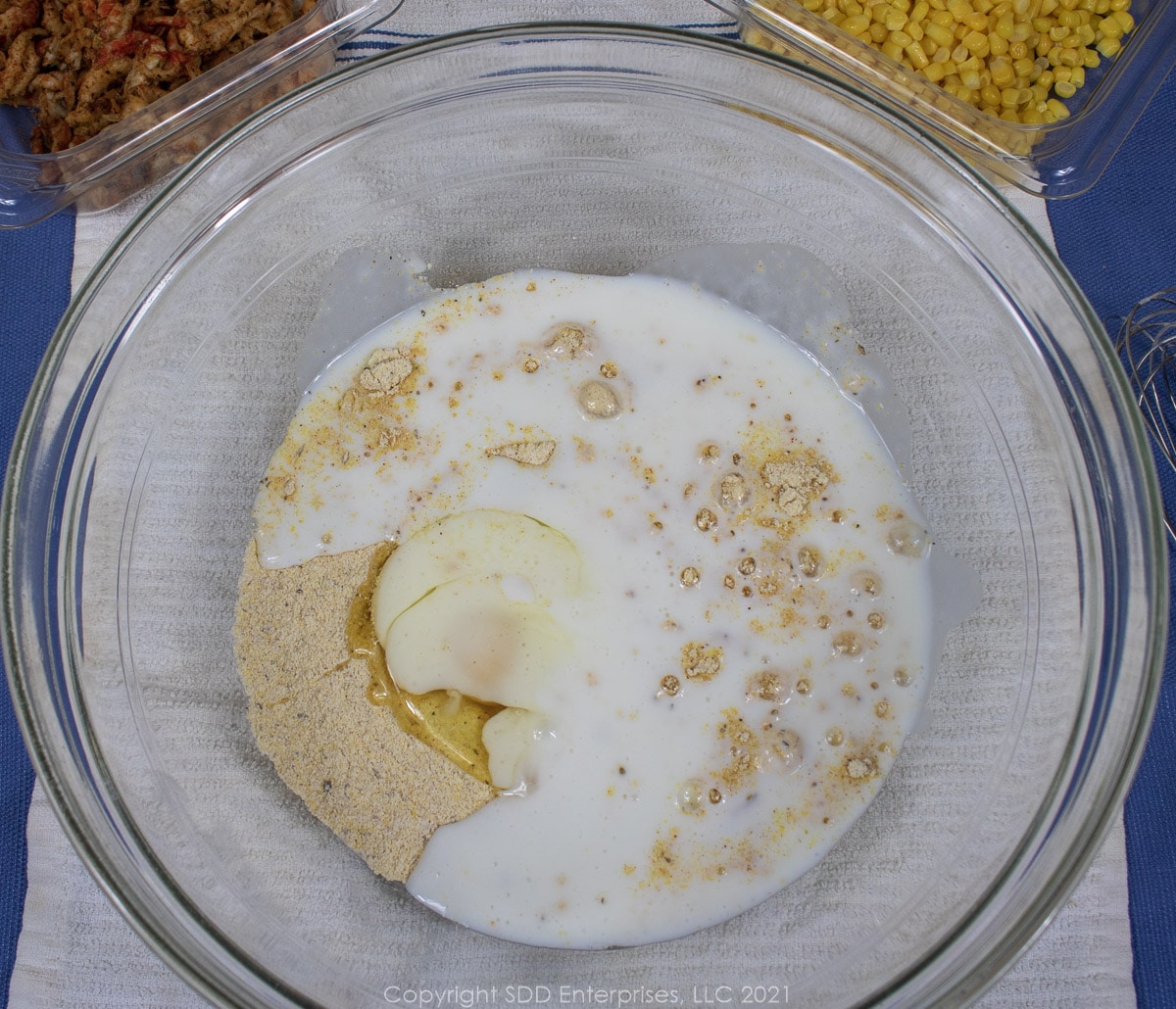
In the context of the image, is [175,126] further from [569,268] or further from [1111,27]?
[1111,27]

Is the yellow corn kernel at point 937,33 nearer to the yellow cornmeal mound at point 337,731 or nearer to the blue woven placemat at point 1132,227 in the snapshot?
the blue woven placemat at point 1132,227

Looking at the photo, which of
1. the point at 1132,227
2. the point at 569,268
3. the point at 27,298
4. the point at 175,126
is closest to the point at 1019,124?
the point at 1132,227

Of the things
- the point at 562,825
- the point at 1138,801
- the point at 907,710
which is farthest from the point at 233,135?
the point at 1138,801

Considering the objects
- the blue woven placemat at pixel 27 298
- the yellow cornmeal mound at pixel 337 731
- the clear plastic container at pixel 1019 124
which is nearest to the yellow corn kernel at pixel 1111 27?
the clear plastic container at pixel 1019 124

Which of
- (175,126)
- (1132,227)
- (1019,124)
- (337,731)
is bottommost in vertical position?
(337,731)

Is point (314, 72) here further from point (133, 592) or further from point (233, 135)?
point (133, 592)

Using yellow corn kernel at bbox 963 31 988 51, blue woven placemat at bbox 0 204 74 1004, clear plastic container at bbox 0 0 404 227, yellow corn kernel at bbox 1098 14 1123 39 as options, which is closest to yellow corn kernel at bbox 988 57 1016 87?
yellow corn kernel at bbox 963 31 988 51
